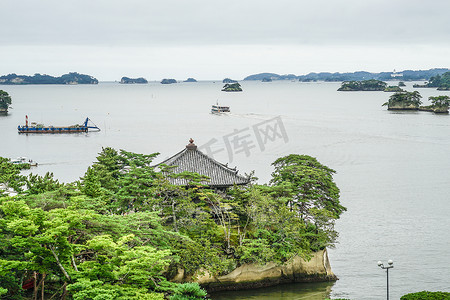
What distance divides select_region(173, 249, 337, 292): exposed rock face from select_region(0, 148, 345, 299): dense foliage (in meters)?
0.68

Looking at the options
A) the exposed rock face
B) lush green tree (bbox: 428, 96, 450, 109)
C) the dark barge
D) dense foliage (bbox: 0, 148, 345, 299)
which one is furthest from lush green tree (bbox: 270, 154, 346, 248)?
lush green tree (bbox: 428, 96, 450, 109)

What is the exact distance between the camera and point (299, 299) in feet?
100

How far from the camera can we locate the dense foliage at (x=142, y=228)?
1919 centimetres

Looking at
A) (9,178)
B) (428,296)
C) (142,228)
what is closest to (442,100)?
(428,296)

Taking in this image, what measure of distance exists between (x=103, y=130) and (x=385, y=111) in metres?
83.9

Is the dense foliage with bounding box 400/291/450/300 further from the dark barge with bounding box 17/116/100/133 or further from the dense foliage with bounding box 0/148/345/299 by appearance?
the dark barge with bounding box 17/116/100/133

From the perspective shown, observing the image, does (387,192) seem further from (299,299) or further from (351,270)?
(299,299)

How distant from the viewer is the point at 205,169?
34188 mm

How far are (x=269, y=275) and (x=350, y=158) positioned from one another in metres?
46.2

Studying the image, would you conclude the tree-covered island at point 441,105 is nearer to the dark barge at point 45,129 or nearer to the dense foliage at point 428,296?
the dark barge at point 45,129

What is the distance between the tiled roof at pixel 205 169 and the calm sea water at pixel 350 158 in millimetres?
7070

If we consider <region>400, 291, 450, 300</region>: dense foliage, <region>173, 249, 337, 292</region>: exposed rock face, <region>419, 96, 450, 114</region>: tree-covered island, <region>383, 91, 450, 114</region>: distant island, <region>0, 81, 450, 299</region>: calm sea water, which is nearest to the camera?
<region>400, 291, 450, 300</region>: dense foliage

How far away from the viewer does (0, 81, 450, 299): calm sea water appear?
3547cm

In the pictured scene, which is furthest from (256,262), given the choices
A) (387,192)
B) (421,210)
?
(387,192)
